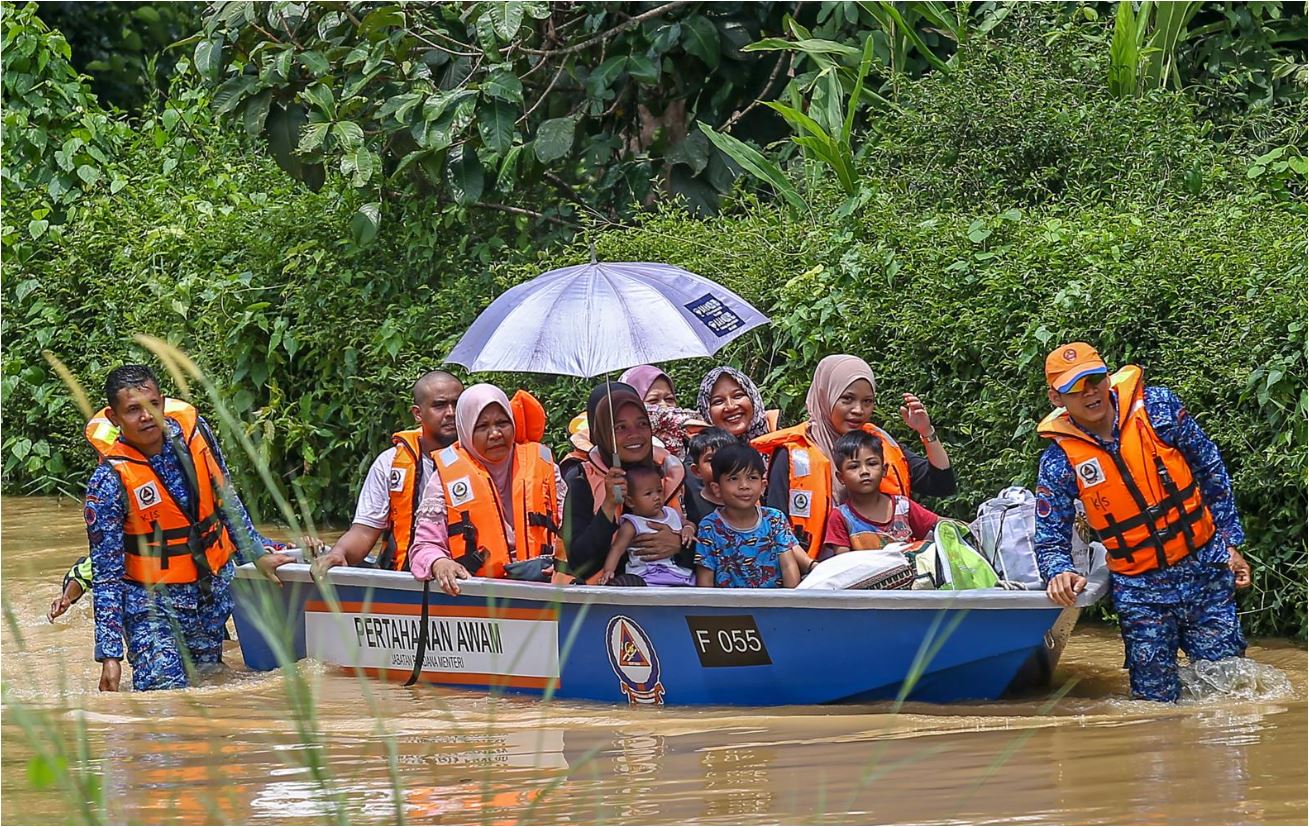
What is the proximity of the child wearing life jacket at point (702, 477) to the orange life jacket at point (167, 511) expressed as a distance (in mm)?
1962

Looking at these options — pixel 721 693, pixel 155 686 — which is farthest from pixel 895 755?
pixel 155 686

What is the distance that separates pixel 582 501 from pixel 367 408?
4890mm

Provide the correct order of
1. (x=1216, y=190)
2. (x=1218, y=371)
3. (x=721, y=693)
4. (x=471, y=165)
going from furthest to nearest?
(x=471, y=165)
(x=1216, y=190)
(x=1218, y=371)
(x=721, y=693)

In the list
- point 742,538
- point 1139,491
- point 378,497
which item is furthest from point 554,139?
point 1139,491

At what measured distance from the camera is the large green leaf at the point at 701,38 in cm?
1191

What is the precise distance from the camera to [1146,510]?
6.00 metres

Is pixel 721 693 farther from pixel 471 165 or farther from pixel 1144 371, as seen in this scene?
pixel 471 165

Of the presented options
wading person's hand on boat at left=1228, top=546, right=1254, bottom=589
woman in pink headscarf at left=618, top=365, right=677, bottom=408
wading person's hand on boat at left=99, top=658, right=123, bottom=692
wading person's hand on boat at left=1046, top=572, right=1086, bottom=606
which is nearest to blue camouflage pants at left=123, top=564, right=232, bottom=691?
wading person's hand on boat at left=99, top=658, right=123, bottom=692

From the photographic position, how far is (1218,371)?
7.09m

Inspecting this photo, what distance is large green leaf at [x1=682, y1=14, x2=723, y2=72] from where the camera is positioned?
469 inches

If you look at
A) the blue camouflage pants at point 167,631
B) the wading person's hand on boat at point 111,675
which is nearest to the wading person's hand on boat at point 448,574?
the blue camouflage pants at point 167,631

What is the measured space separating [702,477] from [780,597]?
1.00 meters

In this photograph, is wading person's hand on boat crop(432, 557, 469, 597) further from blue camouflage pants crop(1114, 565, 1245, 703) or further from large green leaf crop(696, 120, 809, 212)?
large green leaf crop(696, 120, 809, 212)

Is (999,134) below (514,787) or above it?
above
